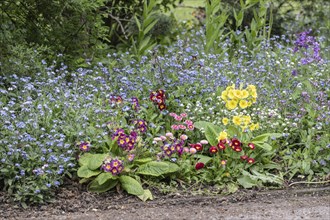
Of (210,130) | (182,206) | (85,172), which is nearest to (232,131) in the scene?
(210,130)

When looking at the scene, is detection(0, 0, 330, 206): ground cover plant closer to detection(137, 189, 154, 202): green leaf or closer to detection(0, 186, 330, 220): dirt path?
detection(137, 189, 154, 202): green leaf

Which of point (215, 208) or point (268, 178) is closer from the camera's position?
point (215, 208)

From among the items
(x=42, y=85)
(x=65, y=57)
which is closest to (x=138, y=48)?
(x=65, y=57)

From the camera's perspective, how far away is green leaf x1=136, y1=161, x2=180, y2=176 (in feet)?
15.4

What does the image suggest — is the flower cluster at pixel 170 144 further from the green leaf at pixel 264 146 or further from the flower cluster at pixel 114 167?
the green leaf at pixel 264 146

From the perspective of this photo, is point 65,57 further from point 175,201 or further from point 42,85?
point 175,201

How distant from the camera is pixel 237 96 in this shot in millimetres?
5039

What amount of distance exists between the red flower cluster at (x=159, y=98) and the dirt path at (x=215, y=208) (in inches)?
37.7

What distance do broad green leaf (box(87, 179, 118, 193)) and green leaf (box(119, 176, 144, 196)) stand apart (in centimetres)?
6

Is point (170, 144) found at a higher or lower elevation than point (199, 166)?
higher

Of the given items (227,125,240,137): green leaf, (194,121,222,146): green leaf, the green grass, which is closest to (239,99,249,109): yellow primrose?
(227,125,240,137): green leaf

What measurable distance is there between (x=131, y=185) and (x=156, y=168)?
24 cm

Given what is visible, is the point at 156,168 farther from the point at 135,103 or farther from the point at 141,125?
the point at 135,103

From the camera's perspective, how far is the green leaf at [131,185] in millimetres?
4574
